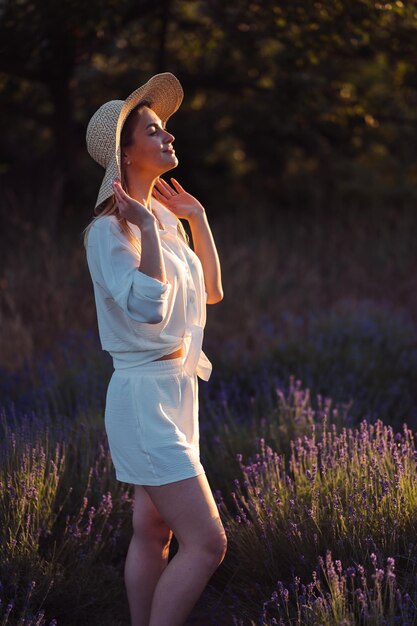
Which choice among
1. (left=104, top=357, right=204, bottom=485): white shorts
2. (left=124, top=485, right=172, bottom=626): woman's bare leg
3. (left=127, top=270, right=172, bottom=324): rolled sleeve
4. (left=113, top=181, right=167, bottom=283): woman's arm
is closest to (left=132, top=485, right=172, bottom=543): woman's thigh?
(left=124, top=485, right=172, bottom=626): woman's bare leg

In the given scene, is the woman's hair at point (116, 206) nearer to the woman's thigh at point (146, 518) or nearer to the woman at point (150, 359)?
the woman at point (150, 359)

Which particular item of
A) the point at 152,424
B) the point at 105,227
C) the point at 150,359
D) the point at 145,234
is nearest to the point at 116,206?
the point at 105,227

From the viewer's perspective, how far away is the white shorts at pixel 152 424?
2750 millimetres

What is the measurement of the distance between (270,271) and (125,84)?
8.56 ft

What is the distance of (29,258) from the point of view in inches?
313

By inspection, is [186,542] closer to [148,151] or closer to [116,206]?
[116,206]

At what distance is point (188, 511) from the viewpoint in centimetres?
274

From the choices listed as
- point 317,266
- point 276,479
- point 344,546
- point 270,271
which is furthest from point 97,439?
point 317,266

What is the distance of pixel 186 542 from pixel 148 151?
1.23m

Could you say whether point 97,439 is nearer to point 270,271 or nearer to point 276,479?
point 276,479

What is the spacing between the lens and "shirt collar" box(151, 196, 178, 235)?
3092mm

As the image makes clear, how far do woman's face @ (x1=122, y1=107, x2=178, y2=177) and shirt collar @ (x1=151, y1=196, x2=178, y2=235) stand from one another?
171 millimetres

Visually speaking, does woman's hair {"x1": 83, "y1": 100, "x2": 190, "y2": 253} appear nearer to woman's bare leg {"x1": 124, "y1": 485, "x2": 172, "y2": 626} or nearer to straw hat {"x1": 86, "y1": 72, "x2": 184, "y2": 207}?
straw hat {"x1": 86, "y1": 72, "x2": 184, "y2": 207}

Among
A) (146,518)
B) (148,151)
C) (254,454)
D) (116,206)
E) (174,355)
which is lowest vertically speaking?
(254,454)
